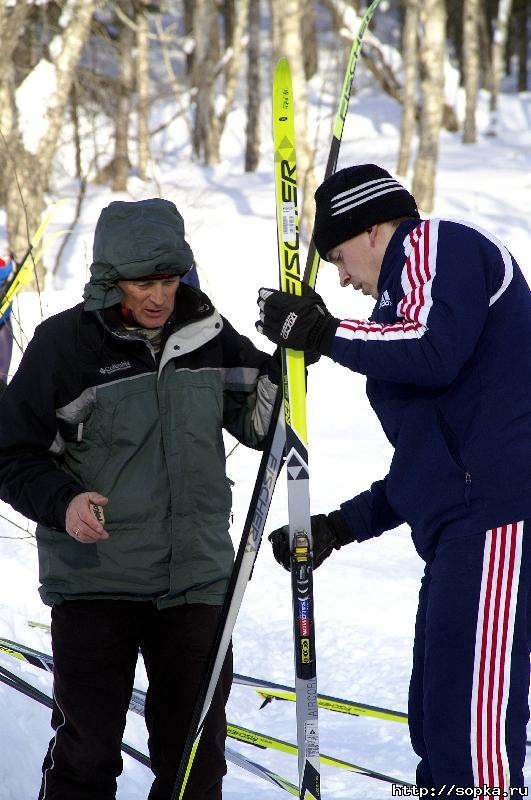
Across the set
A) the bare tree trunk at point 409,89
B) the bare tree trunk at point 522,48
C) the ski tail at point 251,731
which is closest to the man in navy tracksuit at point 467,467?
the ski tail at point 251,731

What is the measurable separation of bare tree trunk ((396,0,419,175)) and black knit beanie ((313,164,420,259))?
57.8 feet

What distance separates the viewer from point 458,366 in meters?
2.04

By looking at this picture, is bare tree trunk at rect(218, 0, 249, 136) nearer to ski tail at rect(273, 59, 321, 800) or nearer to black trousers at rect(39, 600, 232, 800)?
ski tail at rect(273, 59, 321, 800)

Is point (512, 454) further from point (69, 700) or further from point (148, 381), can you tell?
point (69, 700)

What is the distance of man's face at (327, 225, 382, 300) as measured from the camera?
7.56 ft

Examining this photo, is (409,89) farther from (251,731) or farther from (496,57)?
(251,731)

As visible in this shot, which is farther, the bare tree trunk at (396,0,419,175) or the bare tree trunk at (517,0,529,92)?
the bare tree trunk at (517,0,529,92)

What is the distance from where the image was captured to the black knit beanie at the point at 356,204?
2.28m

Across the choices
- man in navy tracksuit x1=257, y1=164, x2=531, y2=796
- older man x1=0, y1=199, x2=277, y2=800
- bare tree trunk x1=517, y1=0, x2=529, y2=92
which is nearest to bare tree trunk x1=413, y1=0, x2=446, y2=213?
older man x1=0, y1=199, x2=277, y2=800

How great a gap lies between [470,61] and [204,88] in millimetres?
5917

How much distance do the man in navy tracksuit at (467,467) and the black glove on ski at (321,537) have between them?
48cm

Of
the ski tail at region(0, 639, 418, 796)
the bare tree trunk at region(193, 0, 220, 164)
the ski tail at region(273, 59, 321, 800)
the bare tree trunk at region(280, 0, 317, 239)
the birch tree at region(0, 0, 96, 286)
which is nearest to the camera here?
the ski tail at region(273, 59, 321, 800)

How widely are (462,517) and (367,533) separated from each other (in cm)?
54

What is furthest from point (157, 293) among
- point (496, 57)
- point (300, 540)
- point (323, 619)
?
point (496, 57)
